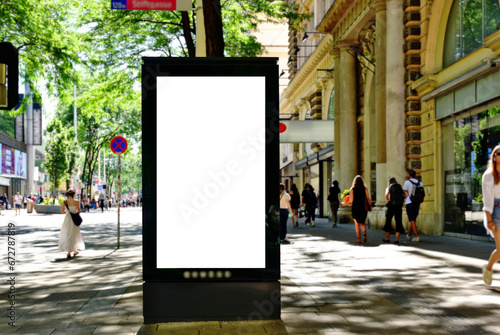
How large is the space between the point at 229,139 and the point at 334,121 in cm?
2238

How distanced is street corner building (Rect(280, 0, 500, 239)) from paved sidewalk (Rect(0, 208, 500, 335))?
3328mm

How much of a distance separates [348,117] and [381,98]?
563cm

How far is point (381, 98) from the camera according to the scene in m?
20.6

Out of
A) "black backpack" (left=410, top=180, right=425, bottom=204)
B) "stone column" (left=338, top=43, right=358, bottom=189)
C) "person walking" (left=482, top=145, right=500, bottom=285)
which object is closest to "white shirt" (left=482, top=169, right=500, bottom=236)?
"person walking" (left=482, top=145, right=500, bottom=285)

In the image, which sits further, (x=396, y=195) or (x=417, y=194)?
(x=396, y=195)

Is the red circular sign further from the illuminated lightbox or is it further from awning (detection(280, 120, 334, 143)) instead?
the illuminated lightbox

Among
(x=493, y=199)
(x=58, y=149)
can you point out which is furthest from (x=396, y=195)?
(x=58, y=149)

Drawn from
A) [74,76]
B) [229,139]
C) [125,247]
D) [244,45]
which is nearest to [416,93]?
[244,45]

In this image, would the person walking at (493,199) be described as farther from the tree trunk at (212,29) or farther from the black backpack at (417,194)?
the black backpack at (417,194)

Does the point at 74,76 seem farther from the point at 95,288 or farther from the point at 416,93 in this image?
the point at 95,288

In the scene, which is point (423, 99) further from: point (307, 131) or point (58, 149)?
point (58, 149)

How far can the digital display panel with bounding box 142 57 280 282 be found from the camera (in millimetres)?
5438

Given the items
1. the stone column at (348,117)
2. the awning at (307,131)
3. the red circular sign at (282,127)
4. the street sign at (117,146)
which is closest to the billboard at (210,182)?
the street sign at (117,146)

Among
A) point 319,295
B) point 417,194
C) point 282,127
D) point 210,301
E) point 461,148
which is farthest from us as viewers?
point 282,127
